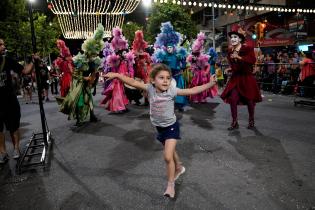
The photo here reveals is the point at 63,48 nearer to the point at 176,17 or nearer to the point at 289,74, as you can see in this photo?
the point at 289,74

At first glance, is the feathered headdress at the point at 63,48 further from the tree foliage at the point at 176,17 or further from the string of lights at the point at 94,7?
the tree foliage at the point at 176,17

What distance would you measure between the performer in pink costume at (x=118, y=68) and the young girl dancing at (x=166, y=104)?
18.6 ft

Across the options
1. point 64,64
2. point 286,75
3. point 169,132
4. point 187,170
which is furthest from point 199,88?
point 286,75

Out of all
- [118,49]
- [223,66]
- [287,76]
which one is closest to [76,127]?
[118,49]

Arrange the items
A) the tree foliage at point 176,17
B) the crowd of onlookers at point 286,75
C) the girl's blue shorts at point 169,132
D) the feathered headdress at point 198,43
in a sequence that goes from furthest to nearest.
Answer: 1. the tree foliage at point 176,17
2. the crowd of onlookers at point 286,75
3. the feathered headdress at point 198,43
4. the girl's blue shorts at point 169,132

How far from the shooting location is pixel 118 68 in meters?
10.1

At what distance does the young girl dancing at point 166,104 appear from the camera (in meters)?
3.85

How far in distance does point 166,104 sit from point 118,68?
6428 millimetres

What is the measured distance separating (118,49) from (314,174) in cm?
709

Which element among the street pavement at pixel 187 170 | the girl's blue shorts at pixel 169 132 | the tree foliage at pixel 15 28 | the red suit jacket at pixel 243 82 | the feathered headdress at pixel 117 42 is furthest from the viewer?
the tree foliage at pixel 15 28

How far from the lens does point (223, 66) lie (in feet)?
62.4

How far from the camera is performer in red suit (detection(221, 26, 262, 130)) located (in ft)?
22.0

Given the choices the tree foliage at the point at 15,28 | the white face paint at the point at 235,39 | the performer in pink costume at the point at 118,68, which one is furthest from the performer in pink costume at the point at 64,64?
the tree foliage at the point at 15,28

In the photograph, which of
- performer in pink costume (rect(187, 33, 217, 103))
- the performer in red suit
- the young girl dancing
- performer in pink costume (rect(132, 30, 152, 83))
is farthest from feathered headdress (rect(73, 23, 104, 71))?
the young girl dancing
